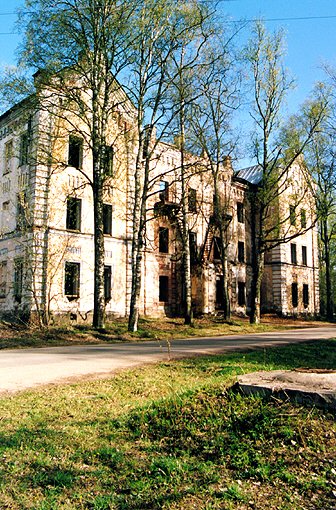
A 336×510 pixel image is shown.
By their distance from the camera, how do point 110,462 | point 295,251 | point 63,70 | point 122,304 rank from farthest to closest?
point 295,251, point 122,304, point 63,70, point 110,462

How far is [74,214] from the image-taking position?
26516 mm

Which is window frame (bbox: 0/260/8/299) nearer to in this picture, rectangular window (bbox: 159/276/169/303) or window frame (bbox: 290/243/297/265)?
rectangular window (bbox: 159/276/169/303)

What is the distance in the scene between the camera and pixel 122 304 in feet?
91.4

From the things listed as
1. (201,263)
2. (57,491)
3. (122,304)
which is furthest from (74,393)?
(201,263)

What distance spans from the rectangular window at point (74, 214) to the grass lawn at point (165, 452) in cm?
2036

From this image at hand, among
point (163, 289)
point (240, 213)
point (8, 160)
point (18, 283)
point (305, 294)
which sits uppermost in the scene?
point (8, 160)

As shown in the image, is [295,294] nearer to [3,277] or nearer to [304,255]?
[304,255]

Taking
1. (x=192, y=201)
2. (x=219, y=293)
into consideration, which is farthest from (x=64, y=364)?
(x=219, y=293)

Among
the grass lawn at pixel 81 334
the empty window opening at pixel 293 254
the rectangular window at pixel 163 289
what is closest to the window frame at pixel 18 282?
the grass lawn at pixel 81 334

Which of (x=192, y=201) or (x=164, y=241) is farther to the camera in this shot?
(x=164, y=241)

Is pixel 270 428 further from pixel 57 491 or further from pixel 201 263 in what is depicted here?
pixel 201 263

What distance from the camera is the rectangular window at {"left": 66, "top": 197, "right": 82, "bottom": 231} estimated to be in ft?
85.8

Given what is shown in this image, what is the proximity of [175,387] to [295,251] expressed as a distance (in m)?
39.5

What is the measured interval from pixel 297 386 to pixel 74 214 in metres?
22.8
